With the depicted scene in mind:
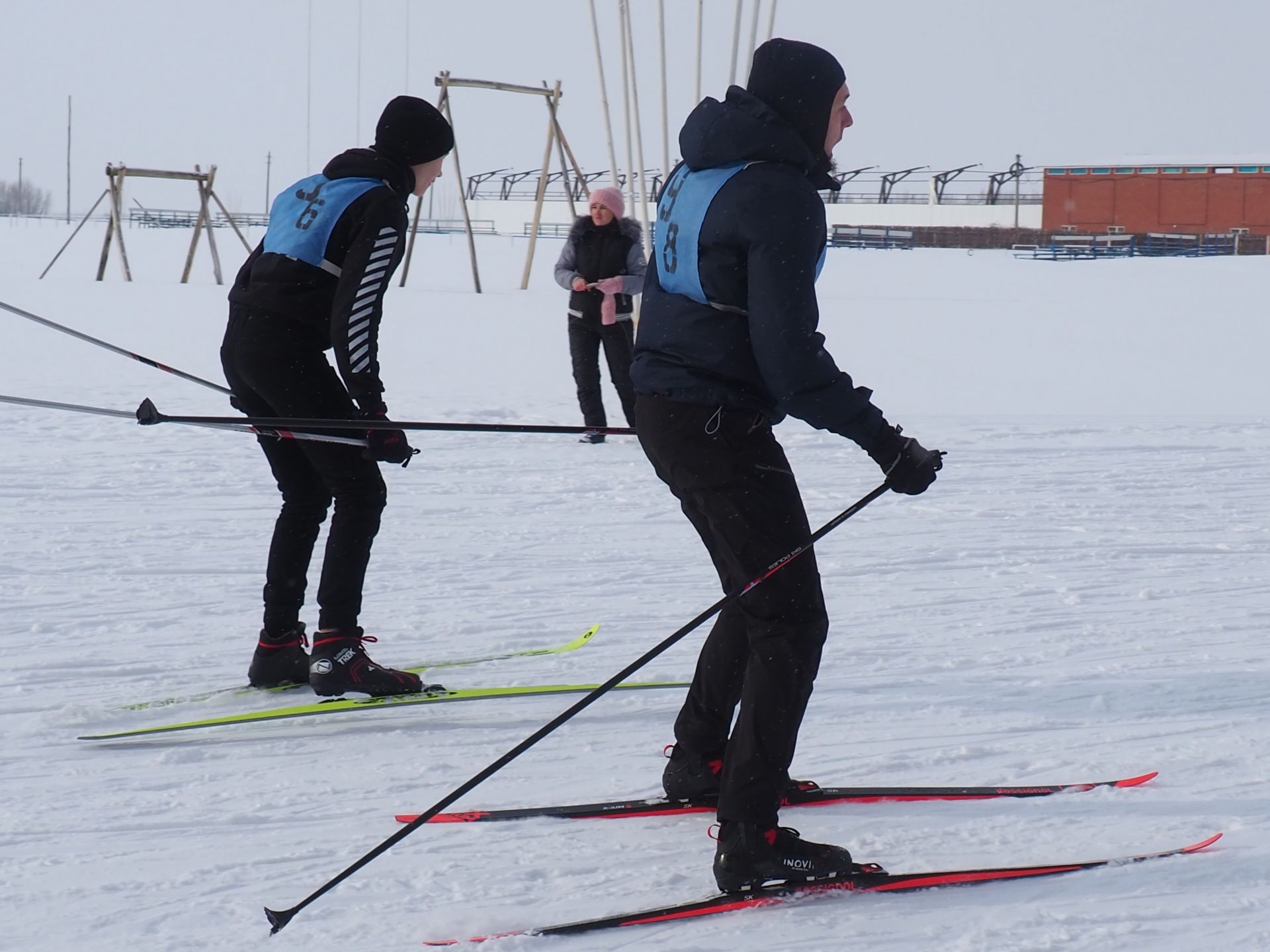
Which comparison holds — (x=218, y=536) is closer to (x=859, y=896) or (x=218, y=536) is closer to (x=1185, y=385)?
(x=859, y=896)

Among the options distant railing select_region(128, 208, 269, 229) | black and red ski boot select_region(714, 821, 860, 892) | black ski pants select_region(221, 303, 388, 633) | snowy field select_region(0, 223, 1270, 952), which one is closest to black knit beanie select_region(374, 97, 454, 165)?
black ski pants select_region(221, 303, 388, 633)

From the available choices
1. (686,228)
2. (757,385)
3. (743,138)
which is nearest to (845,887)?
(757,385)

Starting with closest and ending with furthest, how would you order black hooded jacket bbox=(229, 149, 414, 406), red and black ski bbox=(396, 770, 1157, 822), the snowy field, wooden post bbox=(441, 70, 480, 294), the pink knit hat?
the snowy field
red and black ski bbox=(396, 770, 1157, 822)
black hooded jacket bbox=(229, 149, 414, 406)
the pink knit hat
wooden post bbox=(441, 70, 480, 294)

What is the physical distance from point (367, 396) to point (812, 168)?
4.19ft

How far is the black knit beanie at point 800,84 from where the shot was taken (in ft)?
7.15

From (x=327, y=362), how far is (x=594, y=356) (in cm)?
402

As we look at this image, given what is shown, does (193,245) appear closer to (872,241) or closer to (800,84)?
(800,84)

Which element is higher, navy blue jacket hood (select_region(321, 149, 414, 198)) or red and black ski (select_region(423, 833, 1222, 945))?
navy blue jacket hood (select_region(321, 149, 414, 198))

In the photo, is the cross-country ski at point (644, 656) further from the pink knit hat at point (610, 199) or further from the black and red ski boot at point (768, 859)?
the pink knit hat at point (610, 199)

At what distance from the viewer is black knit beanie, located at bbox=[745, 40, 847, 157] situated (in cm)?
218

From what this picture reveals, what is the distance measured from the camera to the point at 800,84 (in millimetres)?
2176

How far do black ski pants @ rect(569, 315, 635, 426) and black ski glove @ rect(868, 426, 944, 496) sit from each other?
481cm

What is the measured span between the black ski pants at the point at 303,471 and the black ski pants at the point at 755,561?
1.06 meters

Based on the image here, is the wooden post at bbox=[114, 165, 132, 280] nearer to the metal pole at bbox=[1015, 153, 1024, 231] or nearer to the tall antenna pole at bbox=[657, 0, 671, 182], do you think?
the tall antenna pole at bbox=[657, 0, 671, 182]
